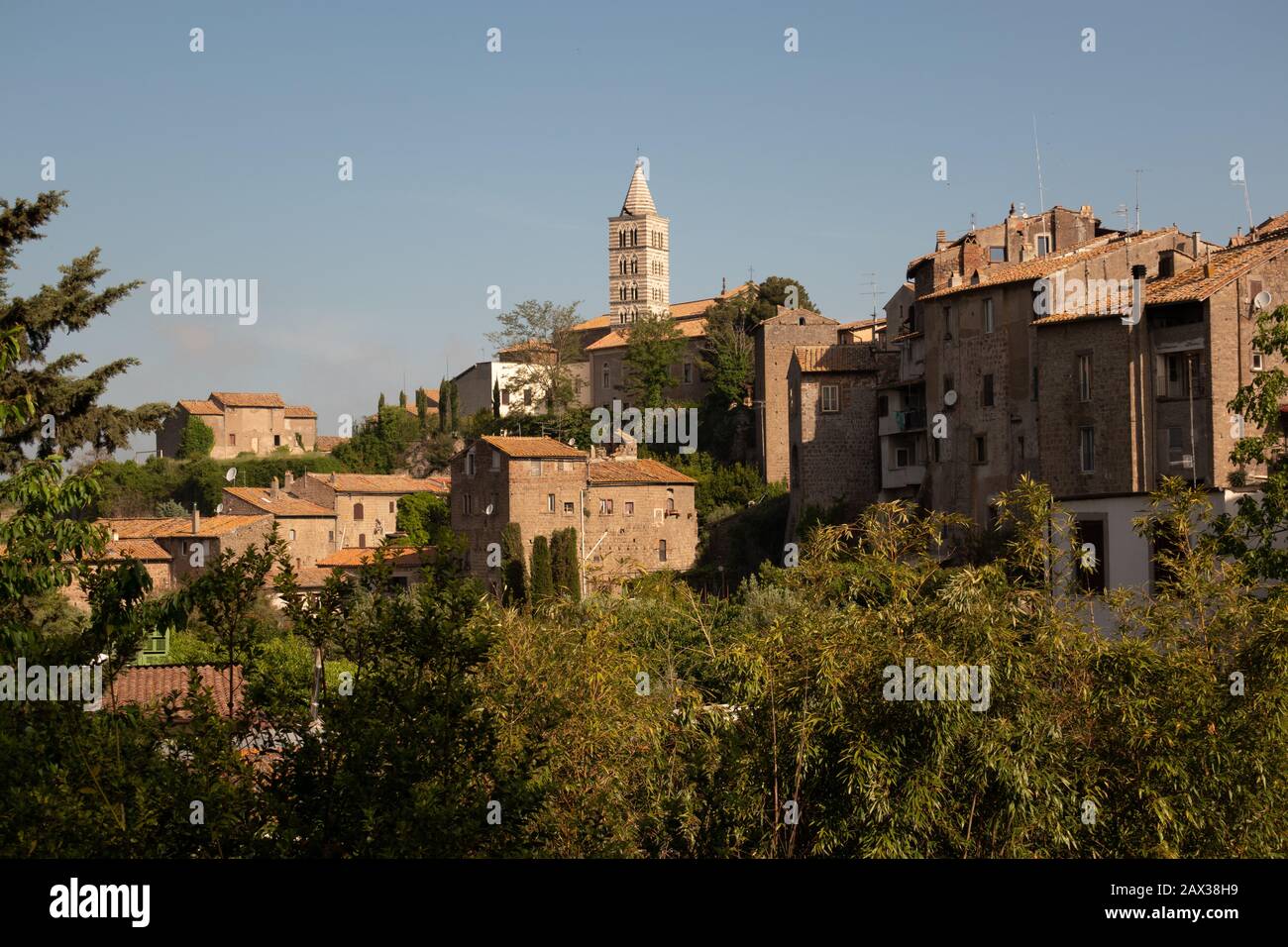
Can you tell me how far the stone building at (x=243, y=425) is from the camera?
98.2 m

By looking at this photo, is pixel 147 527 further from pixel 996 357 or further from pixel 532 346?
pixel 996 357

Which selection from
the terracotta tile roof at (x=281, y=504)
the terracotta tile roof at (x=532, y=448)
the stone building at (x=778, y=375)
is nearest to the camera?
the terracotta tile roof at (x=532, y=448)

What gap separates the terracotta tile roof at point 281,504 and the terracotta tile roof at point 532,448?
42.0 feet

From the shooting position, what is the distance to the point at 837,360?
58656mm

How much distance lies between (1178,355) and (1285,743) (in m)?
27.4

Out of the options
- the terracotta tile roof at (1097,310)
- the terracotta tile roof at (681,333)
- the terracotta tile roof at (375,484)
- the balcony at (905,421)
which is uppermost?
the terracotta tile roof at (681,333)

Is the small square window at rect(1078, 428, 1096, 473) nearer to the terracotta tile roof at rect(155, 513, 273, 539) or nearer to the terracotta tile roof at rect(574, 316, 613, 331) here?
the terracotta tile roof at rect(155, 513, 273, 539)

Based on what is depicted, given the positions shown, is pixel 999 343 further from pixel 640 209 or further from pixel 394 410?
pixel 640 209

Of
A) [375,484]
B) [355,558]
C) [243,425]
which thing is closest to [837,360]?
[355,558]

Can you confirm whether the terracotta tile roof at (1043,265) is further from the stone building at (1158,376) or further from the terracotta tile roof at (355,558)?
the terracotta tile roof at (355,558)

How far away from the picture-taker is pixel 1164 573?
27.2 m

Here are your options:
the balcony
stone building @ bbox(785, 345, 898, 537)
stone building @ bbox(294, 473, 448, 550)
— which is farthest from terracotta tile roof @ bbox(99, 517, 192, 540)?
the balcony

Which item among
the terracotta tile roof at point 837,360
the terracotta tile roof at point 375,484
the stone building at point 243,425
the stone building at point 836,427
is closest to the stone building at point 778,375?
the terracotta tile roof at point 837,360
